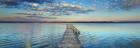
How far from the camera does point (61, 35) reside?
335 centimetres

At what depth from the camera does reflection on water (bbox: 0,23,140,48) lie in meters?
3.32

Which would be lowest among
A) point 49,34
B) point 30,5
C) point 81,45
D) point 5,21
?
point 81,45

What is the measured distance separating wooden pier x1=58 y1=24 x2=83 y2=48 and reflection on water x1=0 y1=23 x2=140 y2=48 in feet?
0.18

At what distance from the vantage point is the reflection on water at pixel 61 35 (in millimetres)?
3316

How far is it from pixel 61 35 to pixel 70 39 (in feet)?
0.49

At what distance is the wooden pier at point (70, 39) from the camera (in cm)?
331

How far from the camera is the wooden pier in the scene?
10.9ft

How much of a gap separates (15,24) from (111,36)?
1445 mm

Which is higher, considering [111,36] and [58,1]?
[58,1]

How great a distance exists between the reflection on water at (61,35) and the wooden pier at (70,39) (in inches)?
2.1

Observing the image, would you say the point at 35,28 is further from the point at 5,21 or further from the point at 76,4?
the point at 76,4

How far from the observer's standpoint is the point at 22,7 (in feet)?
10.8

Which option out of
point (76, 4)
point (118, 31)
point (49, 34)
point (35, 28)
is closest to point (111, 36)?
point (118, 31)

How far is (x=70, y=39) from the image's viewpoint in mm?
3359
